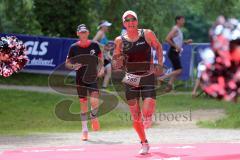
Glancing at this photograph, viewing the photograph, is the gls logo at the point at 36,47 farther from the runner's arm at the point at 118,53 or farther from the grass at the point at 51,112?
the runner's arm at the point at 118,53

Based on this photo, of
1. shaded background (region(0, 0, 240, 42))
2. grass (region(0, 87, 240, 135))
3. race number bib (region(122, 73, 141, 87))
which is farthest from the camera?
shaded background (region(0, 0, 240, 42))

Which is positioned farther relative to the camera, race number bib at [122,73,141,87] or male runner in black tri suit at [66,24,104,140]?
male runner in black tri suit at [66,24,104,140]

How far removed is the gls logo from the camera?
84.5 ft

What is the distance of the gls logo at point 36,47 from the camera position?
1014 inches

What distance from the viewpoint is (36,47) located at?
25.9 meters

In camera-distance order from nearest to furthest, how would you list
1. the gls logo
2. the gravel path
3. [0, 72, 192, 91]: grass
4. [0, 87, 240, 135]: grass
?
1. the gravel path
2. [0, 87, 240, 135]: grass
3. [0, 72, 192, 91]: grass
4. the gls logo

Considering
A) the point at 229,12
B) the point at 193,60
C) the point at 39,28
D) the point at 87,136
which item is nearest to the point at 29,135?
the point at 87,136

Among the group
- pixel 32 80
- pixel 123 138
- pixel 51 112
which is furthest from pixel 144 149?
pixel 32 80

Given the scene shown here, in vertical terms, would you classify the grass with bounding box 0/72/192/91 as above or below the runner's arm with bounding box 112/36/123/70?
below

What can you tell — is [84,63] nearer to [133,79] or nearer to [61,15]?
[133,79]

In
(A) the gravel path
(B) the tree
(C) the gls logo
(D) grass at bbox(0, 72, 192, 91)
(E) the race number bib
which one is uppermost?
(B) the tree

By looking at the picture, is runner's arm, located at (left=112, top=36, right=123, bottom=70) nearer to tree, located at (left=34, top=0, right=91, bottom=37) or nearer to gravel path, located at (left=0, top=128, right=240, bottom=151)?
gravel path, located at (left=0, top=128, right=240, bottom=151)

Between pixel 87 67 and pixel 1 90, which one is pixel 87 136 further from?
pixel 1 90

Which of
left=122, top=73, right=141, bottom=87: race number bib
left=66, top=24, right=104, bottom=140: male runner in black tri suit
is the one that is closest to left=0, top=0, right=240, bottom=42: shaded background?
left=66, top=24, right=104, bottom=140: male runner in black tri suit
